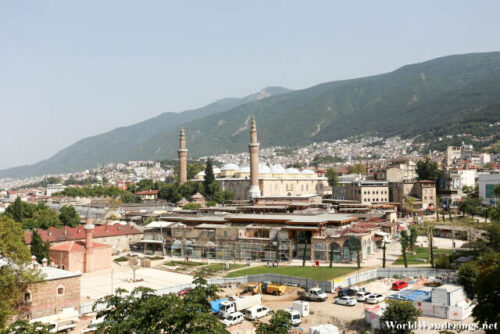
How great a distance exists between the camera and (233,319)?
2311 centimetres

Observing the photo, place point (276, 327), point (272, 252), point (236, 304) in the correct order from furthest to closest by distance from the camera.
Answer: point (272, 252) < point (236, 304) < point (276, 327)

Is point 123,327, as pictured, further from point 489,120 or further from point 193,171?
point 489,120

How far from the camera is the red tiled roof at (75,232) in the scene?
1639 inches

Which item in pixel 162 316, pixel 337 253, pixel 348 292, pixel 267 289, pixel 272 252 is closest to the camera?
pixel 162 316

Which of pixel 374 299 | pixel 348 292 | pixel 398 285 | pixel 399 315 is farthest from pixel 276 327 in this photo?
pixel 398 285

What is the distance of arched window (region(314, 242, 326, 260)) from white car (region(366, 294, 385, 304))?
11.1m

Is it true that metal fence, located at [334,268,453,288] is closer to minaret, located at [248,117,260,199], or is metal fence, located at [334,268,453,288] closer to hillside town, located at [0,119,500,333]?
hillside town, located at [0,119,500,333]

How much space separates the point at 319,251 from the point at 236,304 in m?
14.0

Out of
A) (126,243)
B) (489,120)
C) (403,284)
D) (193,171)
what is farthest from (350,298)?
(489,120)

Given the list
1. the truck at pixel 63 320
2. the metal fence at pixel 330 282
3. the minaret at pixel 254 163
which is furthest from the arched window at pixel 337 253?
the minaret at pixel 254 163

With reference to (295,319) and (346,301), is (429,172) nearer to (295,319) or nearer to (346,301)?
(346,301)

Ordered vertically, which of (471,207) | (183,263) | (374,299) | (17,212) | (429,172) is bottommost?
(183,263)

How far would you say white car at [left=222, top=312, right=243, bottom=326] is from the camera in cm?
2286

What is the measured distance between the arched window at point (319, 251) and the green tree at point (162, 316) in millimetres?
22196
